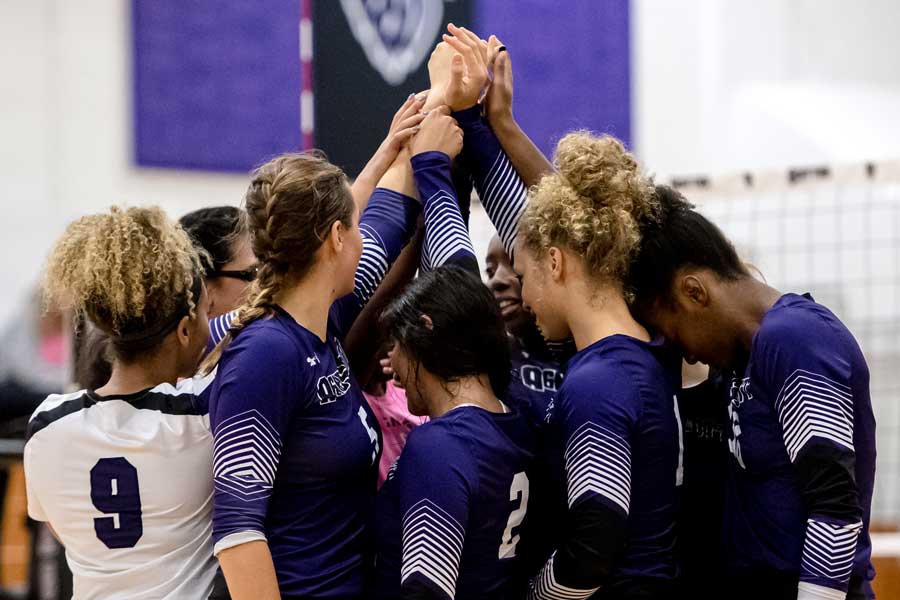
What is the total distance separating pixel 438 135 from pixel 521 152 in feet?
0.76

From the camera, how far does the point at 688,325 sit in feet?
7.57

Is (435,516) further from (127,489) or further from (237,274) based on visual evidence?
(237,274)

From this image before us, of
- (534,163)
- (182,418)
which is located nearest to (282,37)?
(534,163)

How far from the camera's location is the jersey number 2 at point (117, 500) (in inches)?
84.7

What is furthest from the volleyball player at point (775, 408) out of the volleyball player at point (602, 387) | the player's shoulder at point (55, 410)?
the player's shoulder at point (55, 410)

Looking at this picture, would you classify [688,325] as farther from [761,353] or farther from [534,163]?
[534,163]

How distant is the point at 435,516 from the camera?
6.55ft

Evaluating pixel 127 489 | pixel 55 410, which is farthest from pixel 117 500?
pixel 55 410

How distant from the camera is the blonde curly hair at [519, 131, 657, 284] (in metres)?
2.28

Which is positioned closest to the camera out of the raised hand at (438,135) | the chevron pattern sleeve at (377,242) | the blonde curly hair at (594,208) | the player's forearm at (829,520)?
the player's forearm at (829,520)

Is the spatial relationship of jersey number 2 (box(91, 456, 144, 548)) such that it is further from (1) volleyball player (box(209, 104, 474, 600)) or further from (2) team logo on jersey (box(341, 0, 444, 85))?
(2) team logo on jersey (box(341, 0, 444, 85))

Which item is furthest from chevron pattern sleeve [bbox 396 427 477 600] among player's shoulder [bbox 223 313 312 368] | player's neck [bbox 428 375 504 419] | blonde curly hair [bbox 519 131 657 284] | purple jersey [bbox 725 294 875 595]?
purple jersey [bbox 725 294 875 595]

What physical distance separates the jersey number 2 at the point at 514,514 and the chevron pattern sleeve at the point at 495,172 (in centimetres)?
71

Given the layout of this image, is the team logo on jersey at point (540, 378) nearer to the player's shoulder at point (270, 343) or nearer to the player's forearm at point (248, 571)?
the player's shoulder at point (270, 343)
